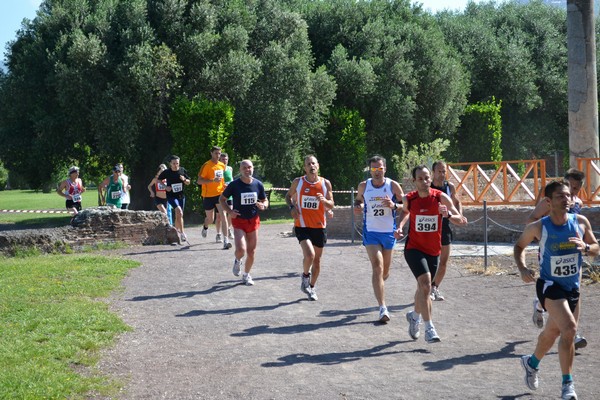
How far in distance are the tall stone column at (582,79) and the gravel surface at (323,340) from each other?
31.0 ft

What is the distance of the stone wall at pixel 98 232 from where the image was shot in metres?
15.7

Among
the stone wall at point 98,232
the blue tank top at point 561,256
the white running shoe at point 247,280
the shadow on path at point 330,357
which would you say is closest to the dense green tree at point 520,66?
the stone wall at point 98,232

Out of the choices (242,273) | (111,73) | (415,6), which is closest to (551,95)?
(415,6)

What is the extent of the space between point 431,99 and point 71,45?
15.0 metres

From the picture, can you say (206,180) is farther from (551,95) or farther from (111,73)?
(551,95)

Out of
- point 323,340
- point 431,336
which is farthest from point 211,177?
point 431,336

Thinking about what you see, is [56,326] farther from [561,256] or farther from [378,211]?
[561,256]

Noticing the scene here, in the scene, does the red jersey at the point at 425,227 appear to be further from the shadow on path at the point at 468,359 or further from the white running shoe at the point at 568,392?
the white running shoe at the point at 568,392

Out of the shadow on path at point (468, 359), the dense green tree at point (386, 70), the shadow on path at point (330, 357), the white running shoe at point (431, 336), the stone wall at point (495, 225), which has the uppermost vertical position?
the dense green tree at point (386, 70)

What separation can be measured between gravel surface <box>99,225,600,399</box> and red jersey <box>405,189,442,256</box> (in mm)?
966

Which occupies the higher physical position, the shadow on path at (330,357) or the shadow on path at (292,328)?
the shadow on path at (292,328)

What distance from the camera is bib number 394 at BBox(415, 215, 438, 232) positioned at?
8406 millimetres

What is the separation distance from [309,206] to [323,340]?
2867mm

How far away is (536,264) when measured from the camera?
43.6 ft
